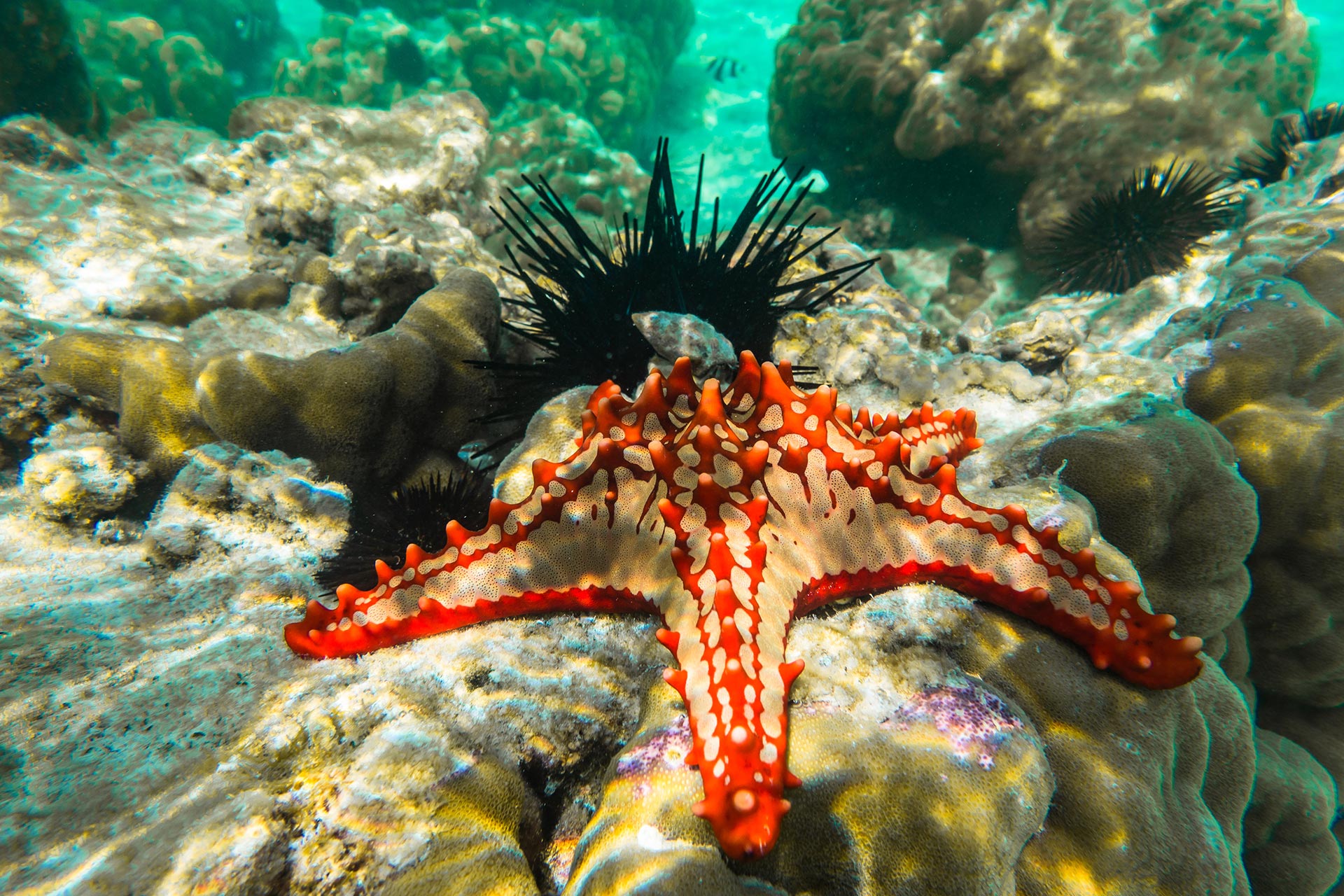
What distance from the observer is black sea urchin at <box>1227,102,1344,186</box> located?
6434 mm

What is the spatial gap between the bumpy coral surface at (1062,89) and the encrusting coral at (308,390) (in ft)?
26.5

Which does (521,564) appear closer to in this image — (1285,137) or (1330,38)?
(1285,137)

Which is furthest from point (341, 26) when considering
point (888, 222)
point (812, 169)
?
point (888, 222)

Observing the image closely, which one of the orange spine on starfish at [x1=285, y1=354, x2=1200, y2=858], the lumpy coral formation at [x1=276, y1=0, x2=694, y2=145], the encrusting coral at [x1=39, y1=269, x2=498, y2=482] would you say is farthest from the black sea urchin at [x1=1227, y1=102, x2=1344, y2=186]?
the lumpy coral formation at [x1=276, y1=0, x2=694, y2=145]

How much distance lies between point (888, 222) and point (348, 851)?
1035cm

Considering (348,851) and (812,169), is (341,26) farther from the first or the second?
(348,851)

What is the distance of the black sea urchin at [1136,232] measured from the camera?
18.7 ft

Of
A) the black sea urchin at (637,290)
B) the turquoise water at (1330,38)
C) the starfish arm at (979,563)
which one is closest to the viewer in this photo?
the starfish arm at (979,563)

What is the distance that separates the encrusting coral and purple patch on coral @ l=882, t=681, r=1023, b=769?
112 inches

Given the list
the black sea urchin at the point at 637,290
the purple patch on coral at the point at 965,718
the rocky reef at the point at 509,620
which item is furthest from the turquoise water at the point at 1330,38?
the purple patch on coral at the point at 965,718

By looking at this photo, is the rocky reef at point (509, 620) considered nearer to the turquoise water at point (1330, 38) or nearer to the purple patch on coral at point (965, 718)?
the purple patch on coral at point (965, 718)

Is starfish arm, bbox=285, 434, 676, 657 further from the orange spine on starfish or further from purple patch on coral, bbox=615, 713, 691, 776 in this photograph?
purple patch on coral, bbox=615, 713, 691, 776

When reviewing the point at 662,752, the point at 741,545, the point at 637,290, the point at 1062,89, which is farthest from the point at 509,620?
the point at 1062,89

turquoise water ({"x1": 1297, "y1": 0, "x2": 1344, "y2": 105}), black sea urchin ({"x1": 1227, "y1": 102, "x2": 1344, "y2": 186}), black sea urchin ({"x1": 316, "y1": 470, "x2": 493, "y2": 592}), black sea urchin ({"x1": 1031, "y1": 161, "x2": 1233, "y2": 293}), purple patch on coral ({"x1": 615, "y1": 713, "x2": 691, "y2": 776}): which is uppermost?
turquoise water ({"x1": 1297, "y1": 0, "x2": 1344, "y2": 105})
